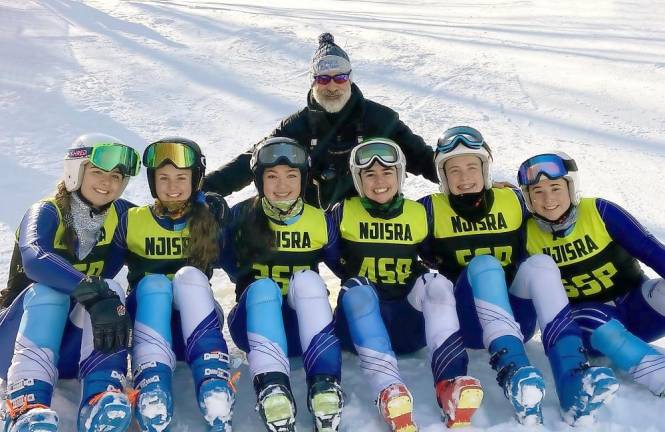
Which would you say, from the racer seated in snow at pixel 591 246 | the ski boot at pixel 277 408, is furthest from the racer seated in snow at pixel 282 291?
the racer seated in snow at pixel 591 246

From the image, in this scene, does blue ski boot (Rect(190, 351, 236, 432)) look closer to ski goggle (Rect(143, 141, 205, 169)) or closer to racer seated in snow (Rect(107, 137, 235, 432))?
racer seated in snow (Rect(107, 137, 235, 432))

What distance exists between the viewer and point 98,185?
3.26 meters

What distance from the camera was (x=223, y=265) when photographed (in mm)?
3598

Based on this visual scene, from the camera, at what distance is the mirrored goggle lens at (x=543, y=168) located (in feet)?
11.2

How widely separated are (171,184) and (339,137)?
4.88ft

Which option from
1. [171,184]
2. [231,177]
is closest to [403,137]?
[231,177]

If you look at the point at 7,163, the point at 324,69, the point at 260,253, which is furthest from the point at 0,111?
the point at 260,253

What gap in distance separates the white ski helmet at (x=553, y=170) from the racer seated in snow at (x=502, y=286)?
23cm

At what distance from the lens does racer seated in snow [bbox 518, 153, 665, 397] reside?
334 cm

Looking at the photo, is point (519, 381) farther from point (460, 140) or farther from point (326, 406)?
point (460, 140)

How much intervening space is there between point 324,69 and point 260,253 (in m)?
1.54

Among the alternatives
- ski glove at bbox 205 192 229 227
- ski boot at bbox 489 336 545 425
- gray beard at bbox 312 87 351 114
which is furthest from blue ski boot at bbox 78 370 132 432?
gray beard at bbox 312 87 351 114

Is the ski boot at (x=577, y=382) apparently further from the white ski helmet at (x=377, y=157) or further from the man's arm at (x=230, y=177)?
the man's arm at (x=230, y=177)

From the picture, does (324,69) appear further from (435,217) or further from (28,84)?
(28,84)
